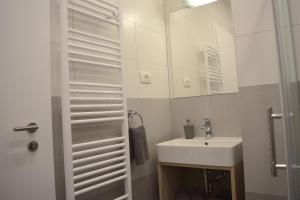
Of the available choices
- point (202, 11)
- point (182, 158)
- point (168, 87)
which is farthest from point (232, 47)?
point (182, 158)

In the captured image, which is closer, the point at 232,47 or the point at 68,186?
the point at 68,186

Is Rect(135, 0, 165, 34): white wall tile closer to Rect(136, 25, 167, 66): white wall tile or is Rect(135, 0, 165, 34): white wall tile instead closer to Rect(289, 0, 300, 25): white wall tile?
Rect(136, 25, 167, 66): white wall tile

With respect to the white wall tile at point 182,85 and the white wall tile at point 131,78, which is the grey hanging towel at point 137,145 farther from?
the white wall tile at point 182,85

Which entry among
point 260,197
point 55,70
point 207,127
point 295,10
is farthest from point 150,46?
point 260,197

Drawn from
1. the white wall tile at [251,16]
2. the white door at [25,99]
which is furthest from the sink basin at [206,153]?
the white door at [25,99]

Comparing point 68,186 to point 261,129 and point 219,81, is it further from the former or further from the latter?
point 219,81

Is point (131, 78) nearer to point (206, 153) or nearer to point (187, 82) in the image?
point (187, 82)

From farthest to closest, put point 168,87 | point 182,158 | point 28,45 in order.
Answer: point 168,87, point 182,158, point 28,45

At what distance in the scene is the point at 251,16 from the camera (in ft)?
4.92

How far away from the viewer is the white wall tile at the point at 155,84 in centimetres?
209

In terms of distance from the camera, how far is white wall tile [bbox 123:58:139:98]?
1918 millimetres

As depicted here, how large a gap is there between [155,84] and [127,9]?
2.43 ft

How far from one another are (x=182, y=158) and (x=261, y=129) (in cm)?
65

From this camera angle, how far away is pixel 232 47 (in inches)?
81.3
